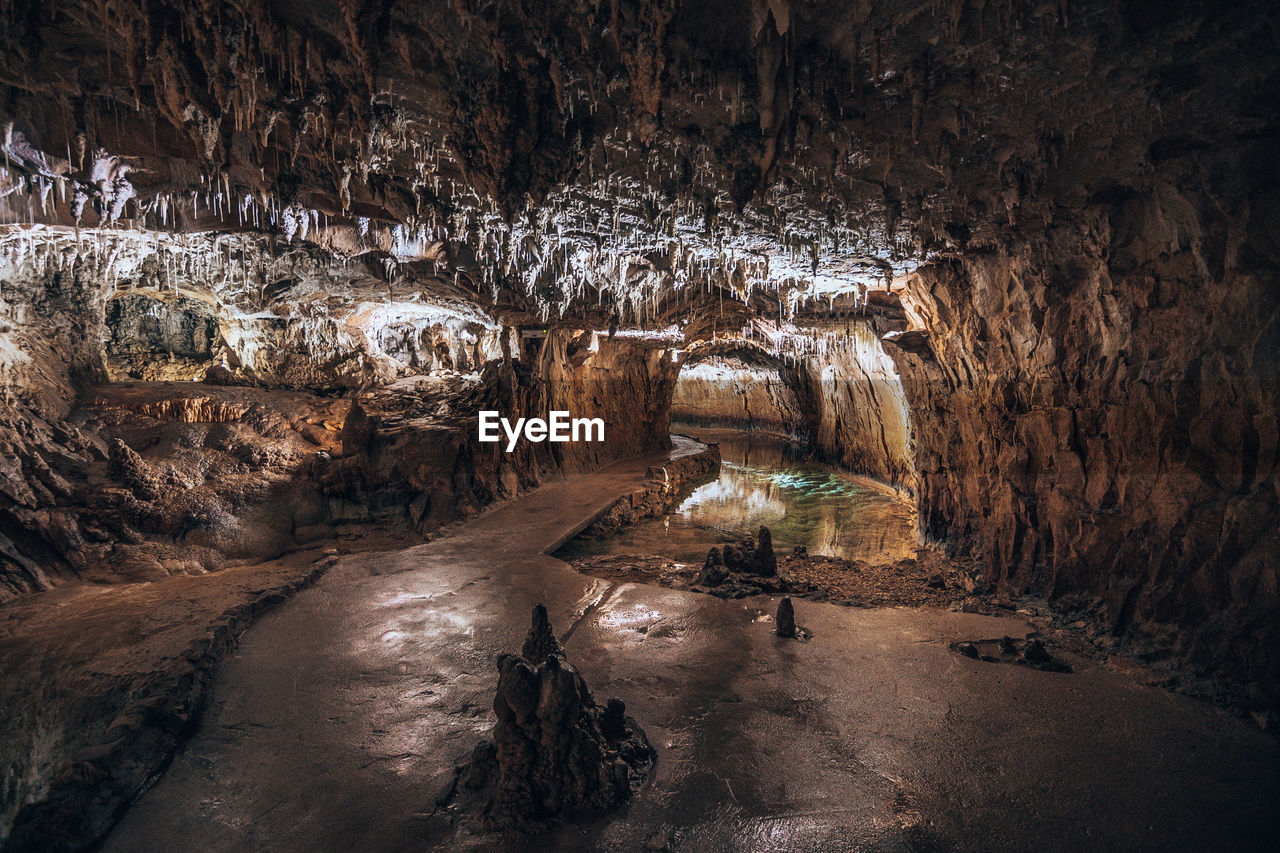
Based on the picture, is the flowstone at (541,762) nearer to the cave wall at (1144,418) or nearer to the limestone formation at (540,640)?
the limestone formation at (540,640)

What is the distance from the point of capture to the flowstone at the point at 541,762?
3865 mm

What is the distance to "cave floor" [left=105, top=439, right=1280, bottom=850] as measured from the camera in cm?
384

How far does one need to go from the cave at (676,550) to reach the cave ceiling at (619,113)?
47 millimetres

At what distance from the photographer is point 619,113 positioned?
573 centimetres

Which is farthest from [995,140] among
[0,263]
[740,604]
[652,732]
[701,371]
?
[701,371]

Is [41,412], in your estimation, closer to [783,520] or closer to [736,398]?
[783,520]

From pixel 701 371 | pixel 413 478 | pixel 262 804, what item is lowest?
pixel 262 804

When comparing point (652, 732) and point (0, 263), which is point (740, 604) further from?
point (0, 263)

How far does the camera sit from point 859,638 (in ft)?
21.9

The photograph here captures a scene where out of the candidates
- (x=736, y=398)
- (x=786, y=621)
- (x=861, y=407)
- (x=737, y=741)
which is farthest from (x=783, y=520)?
(x=736, y=398)

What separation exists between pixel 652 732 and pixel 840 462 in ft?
65.1

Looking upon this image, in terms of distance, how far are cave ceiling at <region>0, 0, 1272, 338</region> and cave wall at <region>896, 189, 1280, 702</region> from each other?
29.7 inches

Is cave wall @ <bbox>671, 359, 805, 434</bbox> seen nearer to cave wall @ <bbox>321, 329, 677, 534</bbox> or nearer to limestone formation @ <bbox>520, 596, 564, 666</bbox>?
cave wall @ <bbox>321, 329, 677, 534</bbox>

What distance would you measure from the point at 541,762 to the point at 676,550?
856 cm
